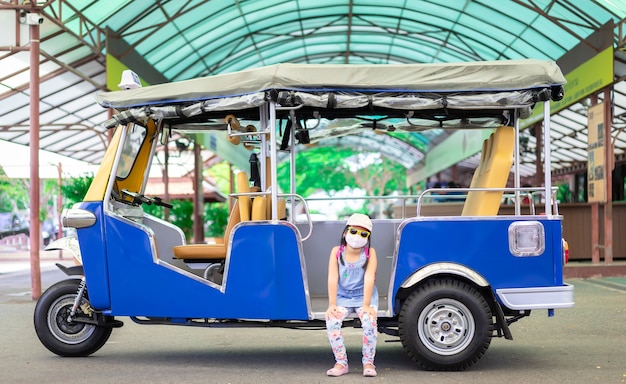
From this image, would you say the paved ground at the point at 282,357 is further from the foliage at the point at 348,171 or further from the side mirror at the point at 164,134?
the foliage at the point at 348,171

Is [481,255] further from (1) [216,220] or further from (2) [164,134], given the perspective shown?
(1) [216,220]

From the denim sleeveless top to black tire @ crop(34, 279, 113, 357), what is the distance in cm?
229

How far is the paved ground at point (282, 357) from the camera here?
6.26 meters

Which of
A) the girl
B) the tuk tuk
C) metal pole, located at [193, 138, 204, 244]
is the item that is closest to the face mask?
the girl

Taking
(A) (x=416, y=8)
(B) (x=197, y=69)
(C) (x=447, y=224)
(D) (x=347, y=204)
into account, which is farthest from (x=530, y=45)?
(D) (x=347, y=204)

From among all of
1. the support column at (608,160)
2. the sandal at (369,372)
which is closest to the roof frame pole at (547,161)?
the sandal at (369,372)

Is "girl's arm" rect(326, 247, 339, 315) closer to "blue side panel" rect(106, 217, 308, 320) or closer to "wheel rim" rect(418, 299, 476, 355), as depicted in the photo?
"blue side panel" rect(106, 217, 308, 320)

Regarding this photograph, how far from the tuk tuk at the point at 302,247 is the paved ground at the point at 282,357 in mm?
330

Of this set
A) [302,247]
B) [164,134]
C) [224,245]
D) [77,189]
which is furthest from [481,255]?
[77,189]

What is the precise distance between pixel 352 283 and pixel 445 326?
83 centimetres

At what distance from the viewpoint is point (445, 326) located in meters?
6.50

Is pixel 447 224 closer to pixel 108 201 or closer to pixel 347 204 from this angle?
pixel 108 201

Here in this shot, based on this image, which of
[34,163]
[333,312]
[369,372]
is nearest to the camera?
[369,372]

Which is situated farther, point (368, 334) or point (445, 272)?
point (445, 272)
